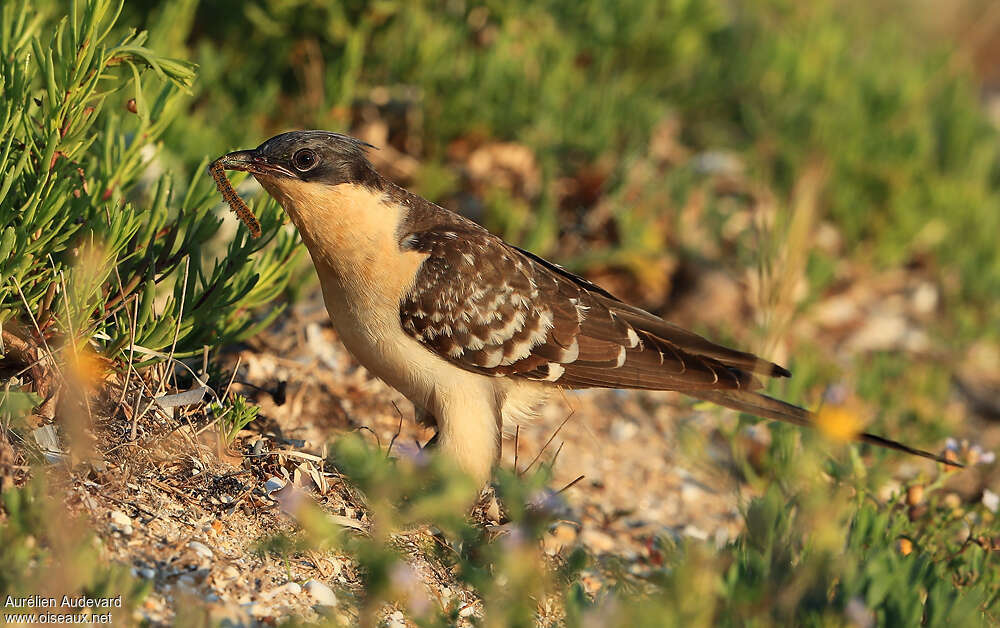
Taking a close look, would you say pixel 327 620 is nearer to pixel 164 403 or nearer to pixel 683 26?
pixel 164 403

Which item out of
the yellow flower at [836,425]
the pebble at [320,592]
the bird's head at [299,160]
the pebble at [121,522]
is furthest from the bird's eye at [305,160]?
the yellow flower at [836,425]

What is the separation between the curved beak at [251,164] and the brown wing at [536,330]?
0.55 m

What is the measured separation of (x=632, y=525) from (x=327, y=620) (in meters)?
2.06

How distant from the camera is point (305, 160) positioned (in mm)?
3648

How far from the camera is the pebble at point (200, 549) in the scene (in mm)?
2809

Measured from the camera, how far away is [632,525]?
4.36m

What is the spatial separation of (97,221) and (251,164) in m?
0.56

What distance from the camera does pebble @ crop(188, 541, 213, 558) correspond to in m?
2.81

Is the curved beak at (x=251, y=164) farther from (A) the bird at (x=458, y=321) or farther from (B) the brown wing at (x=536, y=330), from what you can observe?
(B) the brown wing at (x=536, y=330)

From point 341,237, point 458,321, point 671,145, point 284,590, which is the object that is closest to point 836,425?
point 458,321

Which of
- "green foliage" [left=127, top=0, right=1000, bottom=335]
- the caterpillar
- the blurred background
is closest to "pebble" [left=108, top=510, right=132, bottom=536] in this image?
the caterpillar

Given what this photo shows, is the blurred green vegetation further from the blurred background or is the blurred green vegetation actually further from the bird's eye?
the bird's eye

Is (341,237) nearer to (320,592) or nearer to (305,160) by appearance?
(305,160)

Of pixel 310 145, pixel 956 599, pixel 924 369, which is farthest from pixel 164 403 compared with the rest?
pixel 924 369
